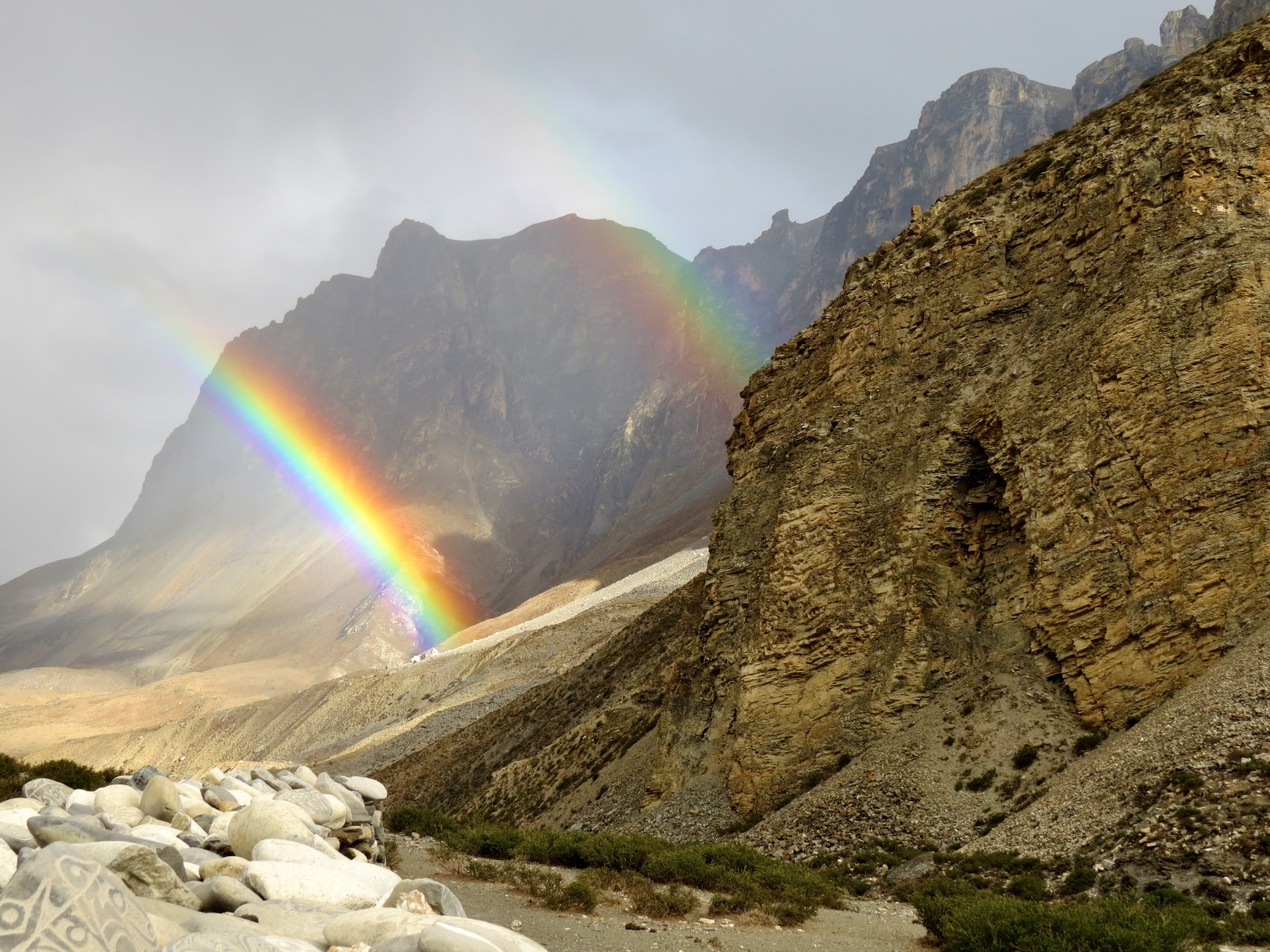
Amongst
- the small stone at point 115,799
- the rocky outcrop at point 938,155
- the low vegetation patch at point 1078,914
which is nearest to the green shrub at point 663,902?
the low vegetation patch at point 1078,914

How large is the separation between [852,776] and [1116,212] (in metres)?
15.3

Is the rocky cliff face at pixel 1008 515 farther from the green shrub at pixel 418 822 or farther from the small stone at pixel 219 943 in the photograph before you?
the small stone at pixel 219 943

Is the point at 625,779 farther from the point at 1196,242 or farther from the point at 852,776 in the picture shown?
the point at 1196,242

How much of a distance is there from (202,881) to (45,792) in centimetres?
475

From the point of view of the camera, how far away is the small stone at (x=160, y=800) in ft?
35.1

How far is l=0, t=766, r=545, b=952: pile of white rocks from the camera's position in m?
4.69

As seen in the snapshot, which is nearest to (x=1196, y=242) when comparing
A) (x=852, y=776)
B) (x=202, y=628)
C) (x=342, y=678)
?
(x=852, y=776)

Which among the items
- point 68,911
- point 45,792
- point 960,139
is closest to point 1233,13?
point 960,139

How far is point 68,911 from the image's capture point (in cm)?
460

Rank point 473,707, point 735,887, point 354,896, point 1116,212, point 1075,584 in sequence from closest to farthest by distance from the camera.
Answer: point 354,896 < point 735,887 < point 1075,584 < point 1116,212 < point 473,707

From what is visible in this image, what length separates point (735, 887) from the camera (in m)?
13.4

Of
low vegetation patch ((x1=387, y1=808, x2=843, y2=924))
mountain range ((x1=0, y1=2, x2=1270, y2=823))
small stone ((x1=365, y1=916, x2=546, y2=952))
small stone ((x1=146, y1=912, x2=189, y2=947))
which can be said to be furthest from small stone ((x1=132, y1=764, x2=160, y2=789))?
mountain range ((x1=0, y1=2, x2=1270, y2=823))

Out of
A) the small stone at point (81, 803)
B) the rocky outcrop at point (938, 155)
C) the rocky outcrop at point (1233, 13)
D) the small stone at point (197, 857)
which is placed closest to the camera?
the small stone at point (197, 857)

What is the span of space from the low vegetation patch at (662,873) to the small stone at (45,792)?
6457 millimetres
